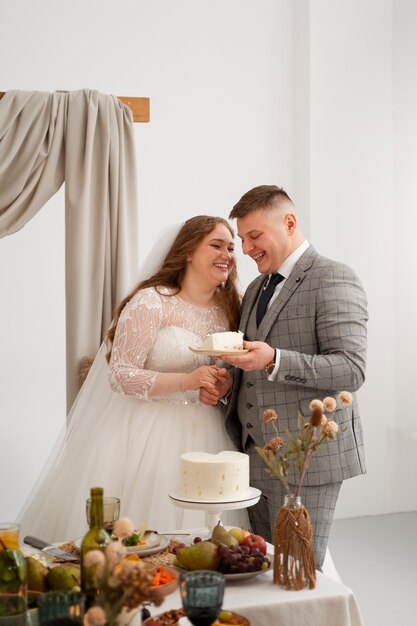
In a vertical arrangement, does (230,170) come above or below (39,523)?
above

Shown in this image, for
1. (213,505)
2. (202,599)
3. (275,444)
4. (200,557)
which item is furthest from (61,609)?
(213,505)

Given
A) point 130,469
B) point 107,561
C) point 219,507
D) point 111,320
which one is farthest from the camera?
point 111,320

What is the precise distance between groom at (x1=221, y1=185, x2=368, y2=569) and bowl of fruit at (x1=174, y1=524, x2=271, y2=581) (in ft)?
2.69

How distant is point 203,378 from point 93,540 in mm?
1425

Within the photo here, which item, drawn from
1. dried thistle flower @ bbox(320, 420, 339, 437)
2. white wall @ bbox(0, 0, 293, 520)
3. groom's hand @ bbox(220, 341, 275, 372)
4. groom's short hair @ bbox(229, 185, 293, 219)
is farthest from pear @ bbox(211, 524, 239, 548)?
white wall @ bbox(0, 0, 293, 520)

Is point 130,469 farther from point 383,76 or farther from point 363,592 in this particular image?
point 383,76

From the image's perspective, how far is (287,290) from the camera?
2.99m

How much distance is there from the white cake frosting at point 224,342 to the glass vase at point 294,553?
92 centimetres

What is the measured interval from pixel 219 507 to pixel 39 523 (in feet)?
4.28

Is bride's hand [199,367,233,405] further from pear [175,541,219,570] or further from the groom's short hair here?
pear [175,541,219,570]

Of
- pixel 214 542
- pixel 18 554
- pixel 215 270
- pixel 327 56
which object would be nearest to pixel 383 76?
pixel 327 56

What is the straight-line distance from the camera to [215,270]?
11.1 feet

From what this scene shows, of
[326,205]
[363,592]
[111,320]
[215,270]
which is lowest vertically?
[363,592]

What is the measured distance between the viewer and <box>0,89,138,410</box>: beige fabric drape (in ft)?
11.6
